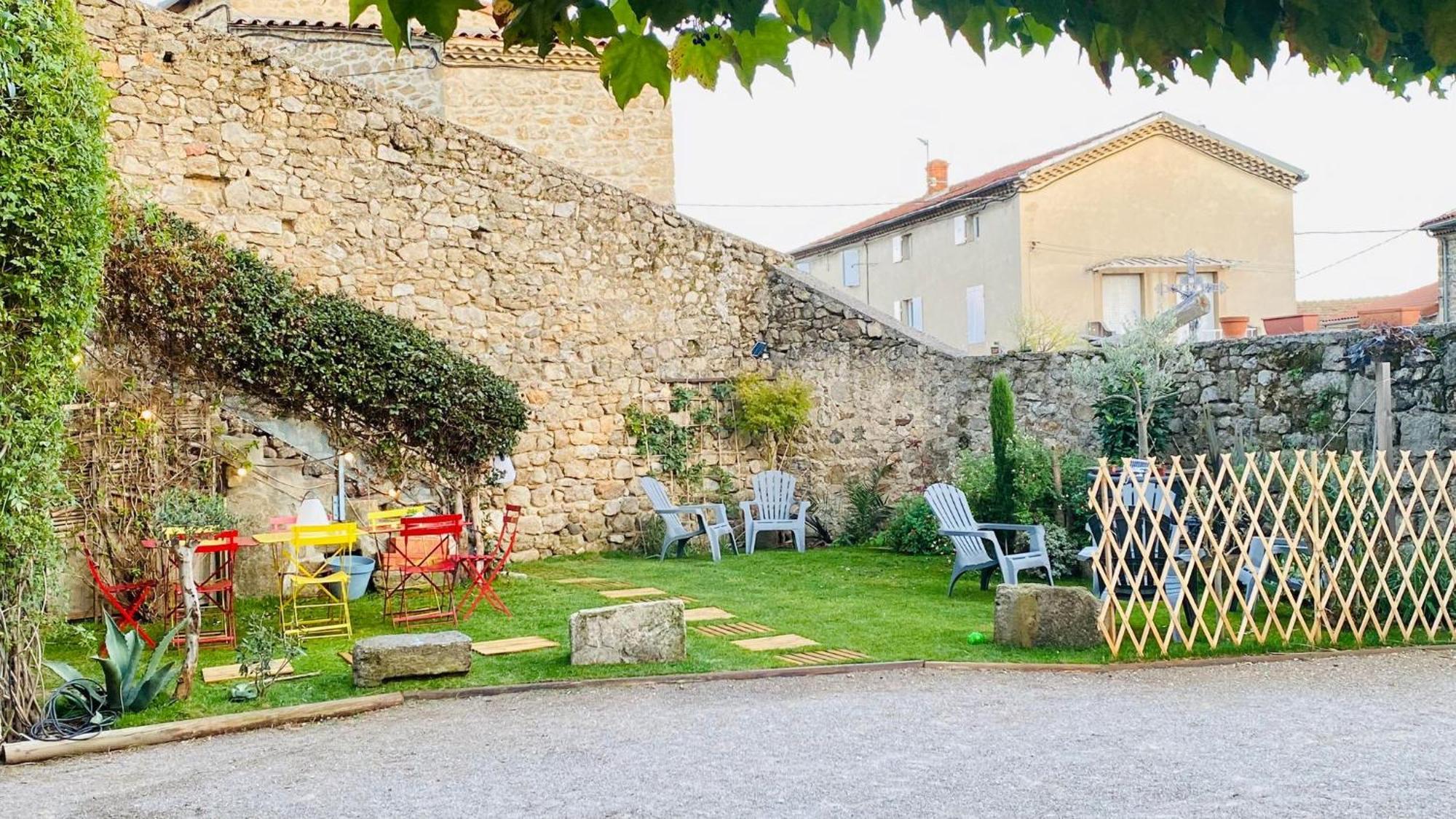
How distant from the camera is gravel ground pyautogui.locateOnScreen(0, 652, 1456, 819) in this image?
12.7 ft

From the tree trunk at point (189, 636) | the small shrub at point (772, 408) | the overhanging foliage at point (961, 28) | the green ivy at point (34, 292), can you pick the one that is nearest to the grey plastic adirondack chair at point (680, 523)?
the small shrub at point (772, 408)

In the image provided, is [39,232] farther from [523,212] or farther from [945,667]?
[523,212]

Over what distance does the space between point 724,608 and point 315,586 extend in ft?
9.59

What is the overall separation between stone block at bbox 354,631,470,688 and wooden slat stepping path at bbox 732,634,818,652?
4.88 ft

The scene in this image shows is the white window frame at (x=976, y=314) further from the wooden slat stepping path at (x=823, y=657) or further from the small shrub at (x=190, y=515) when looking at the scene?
the small shrub at (x=190, y=515)

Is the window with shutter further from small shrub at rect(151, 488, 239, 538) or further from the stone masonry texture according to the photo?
small shrub at rect(151, 488, 239, 538)

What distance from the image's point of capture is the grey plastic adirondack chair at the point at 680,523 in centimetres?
1037

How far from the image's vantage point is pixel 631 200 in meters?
11.2

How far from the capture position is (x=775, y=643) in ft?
21.4

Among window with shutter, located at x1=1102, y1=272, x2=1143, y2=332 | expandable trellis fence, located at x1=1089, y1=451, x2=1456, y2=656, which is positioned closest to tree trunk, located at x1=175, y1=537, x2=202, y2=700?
expandable trellis fence, located at x1=1089, y1=451, x2=1456, y2=656

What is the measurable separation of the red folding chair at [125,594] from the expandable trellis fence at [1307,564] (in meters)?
4.88

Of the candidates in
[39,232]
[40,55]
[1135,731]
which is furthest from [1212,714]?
[40,55]

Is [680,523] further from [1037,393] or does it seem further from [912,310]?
[912,310]

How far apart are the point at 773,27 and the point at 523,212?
8.90 m
